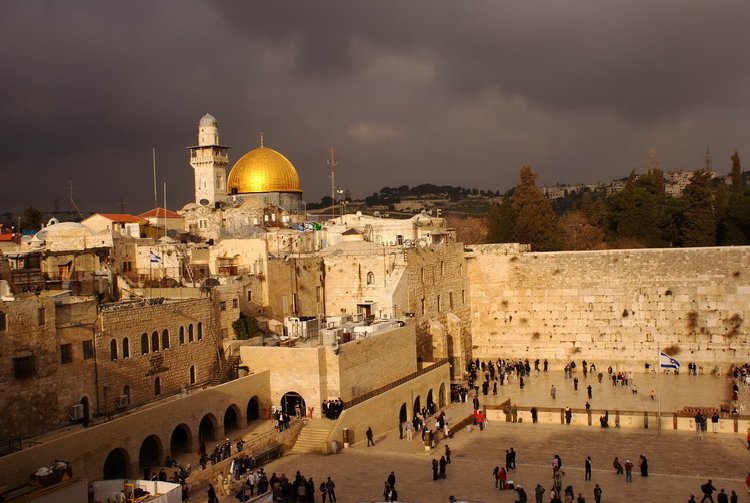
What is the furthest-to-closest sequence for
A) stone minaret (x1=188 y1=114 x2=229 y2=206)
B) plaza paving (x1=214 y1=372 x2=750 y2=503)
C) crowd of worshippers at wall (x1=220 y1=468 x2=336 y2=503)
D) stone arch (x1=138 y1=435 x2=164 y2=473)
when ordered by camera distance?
1. stone minaret (x1=188 y1=114 x2=229 y2=206)
2. stone arch (x1=138 y1=435 x2=164 y2=473)
3. plaza paving (x1=214 y1=372 x2=750 y2=503)
4. crowd of worshippers at wall (x1=220 y1=468 x2=336 y2=503)

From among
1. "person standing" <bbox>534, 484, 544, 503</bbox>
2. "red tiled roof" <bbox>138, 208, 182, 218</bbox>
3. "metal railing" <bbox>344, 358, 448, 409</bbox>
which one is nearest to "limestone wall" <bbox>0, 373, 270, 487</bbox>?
"metal railing" <bbox>344, 358, 448, 409</bbox>

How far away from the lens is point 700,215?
1420 inches

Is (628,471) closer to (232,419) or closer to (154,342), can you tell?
(232,419)

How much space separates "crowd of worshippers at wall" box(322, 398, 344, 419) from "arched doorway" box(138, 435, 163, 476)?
177 inches

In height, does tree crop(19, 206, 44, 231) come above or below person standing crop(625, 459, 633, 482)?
above

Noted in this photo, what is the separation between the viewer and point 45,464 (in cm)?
1494

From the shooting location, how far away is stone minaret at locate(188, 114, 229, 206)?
43.0 m

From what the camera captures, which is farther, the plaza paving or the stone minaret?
the stone minaret

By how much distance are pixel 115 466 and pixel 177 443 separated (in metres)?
2.04

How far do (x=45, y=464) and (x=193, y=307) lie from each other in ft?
22.3

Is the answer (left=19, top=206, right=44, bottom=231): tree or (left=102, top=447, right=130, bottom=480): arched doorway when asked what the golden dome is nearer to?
(left=19, top=206, right=44, bottom=231): tree

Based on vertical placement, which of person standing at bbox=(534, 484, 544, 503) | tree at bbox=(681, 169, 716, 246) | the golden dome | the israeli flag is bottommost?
person standing at bbox=(534, 484, 544, 503)

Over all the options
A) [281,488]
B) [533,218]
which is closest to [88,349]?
[281,488]

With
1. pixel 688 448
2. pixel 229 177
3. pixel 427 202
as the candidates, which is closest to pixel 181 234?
pixel 229 177
